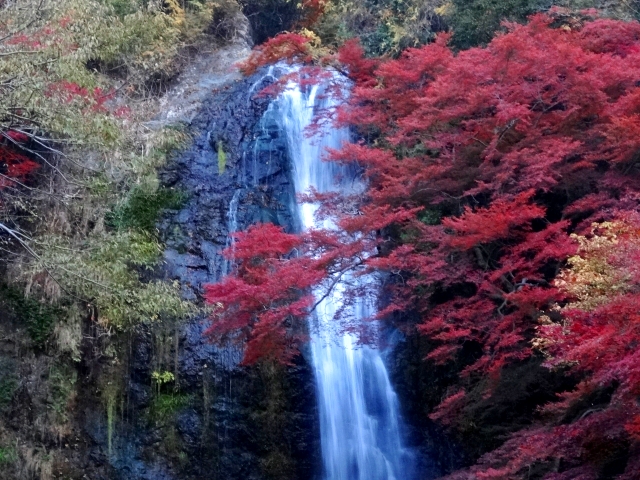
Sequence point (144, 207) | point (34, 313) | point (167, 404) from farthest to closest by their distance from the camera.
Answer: point (144, 207)
point (167, 404)
point (34, 313)

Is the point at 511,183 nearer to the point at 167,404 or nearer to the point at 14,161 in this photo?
the point at 167,404

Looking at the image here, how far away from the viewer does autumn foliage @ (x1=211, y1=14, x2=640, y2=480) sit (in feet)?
22.7

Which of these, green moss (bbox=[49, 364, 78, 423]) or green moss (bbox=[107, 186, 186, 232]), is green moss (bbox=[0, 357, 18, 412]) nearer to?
green moss (bbox=[49, 364, 78, 423])

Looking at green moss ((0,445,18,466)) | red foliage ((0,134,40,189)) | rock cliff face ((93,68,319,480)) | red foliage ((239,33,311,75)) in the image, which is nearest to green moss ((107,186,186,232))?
rock cliff face ((93,68,319,480))

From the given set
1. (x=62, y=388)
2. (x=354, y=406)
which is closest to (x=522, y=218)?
(x=354, y=406)

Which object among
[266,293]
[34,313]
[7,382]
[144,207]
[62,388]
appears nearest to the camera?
[266,293]

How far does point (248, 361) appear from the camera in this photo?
9.92 metres

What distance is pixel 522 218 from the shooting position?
8.55 meters

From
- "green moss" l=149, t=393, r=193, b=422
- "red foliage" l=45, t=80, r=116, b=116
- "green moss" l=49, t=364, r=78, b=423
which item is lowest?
"green moss" l=149, t=393, r=193, b=422

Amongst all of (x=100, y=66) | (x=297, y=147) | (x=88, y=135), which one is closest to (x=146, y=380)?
(x=88, y=135)

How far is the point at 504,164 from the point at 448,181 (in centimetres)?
110

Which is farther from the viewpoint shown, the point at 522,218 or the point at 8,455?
the point at 8,455

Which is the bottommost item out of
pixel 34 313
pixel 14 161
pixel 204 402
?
pixel 204 402

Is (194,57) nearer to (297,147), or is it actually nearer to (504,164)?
(297,147)
